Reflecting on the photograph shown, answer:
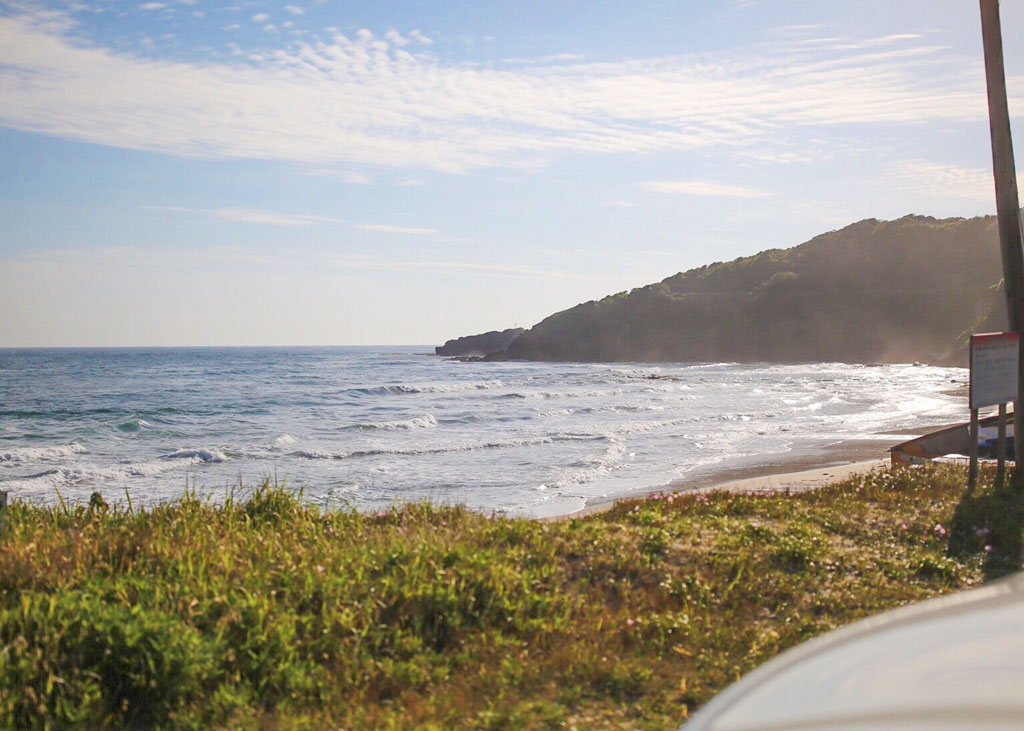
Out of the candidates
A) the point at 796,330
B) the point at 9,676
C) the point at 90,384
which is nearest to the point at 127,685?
the point at 9,676

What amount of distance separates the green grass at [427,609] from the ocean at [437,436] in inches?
172

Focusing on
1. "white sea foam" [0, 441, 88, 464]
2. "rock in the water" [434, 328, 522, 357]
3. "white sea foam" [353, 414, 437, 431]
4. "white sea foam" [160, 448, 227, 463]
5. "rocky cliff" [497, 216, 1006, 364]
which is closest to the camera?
"white sea foam" [160, 448, 227, 463]

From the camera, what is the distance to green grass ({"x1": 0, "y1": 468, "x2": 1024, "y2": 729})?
12.7ft

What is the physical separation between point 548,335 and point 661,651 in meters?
118

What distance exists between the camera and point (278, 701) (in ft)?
12.8

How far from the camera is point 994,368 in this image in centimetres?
927

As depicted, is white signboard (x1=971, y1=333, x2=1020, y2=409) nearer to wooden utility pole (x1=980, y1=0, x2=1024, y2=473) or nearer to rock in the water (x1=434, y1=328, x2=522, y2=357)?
wooden utility pole (x1=980, y1=0, x2=1024, y2=473)

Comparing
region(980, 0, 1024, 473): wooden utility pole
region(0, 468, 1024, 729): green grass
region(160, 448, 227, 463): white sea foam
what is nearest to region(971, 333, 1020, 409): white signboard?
region(980, 0, 1024, 473): wooden utility pole

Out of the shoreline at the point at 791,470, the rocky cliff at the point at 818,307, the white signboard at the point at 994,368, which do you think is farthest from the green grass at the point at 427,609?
the rocky cliff at the point at 818,307

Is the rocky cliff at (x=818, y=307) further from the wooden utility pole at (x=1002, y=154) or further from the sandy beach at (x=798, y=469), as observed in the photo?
the wooden utility pole at (x=1002, y=154)

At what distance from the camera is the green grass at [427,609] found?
12.7ft

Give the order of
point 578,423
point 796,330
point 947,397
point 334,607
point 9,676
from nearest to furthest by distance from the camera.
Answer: point 9,676, point 334,607, point 578,423, point 947,397, point 796,330

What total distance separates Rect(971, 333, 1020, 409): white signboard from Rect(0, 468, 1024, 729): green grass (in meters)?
1.91

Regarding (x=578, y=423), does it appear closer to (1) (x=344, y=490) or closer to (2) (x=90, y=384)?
(1) (x=344, y=490)
